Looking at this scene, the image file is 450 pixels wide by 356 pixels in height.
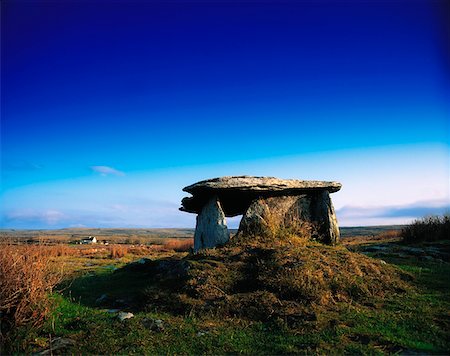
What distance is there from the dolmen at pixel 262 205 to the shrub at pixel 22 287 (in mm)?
7890

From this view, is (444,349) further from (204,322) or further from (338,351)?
(204,322)

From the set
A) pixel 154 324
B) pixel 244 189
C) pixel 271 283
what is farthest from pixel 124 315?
pixel 244 189

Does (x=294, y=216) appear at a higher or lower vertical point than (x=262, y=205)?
lower

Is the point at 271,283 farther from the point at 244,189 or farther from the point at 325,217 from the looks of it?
the point at 325,217

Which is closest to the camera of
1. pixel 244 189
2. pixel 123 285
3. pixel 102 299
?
pixel 102 299

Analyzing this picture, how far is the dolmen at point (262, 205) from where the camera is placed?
49.4 feet

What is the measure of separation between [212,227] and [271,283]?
19.8 ft

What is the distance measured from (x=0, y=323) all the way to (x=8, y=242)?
6.31 feet

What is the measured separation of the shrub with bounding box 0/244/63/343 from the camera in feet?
24.4

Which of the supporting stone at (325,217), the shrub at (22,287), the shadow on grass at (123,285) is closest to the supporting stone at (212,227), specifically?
the shadow on grass at (123,285)

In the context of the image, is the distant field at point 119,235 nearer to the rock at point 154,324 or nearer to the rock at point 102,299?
the rock at point 102,299

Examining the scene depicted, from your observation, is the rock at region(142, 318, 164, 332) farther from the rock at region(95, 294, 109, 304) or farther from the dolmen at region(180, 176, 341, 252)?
the dolmen at region(180, 176, 341, 252)

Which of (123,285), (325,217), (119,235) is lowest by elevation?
(119,235)

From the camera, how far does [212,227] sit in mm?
15594
